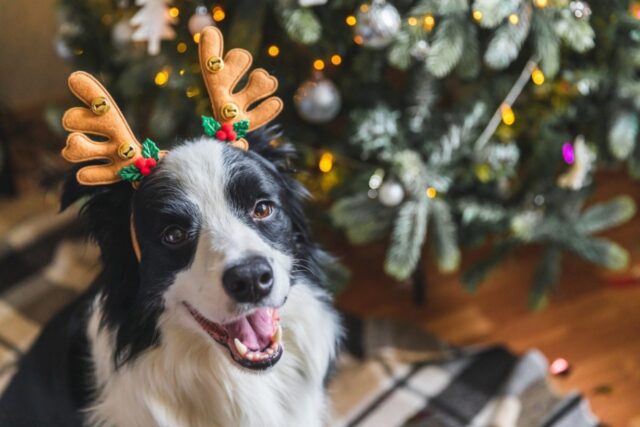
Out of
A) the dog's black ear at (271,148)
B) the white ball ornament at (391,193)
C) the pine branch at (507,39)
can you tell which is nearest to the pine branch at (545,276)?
the white ball ornament at (391,193)

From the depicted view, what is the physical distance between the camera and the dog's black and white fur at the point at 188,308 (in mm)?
1197

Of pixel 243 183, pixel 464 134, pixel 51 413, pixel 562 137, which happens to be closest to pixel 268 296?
pixel 243 183

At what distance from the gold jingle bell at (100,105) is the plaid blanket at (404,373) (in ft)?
1.96

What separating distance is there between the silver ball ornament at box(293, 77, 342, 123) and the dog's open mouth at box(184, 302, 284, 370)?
0.66 metres

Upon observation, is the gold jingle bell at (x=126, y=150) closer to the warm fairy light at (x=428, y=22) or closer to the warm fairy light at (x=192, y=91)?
the warm fairy light at (x=192, y=91)

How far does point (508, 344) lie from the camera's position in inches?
82.9

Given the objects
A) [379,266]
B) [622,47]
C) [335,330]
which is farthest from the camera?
[379,266]

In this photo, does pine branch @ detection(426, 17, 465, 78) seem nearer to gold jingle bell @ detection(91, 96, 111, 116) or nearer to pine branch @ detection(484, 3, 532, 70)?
pine branch @ detection(484, 3, 532, 70)

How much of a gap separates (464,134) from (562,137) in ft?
0.88

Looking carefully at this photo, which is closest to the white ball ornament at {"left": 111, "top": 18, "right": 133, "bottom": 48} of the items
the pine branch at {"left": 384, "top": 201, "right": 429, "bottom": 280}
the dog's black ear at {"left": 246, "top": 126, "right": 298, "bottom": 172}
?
the dog's black ear at {"left": 246, "top": 126, "right": 298, "bottom": 172}

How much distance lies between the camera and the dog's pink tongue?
1237 millimetres

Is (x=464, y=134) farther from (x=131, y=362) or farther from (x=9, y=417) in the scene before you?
(x=9, y=417)

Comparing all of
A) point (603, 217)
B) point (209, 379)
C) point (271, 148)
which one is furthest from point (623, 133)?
point (209, 379)

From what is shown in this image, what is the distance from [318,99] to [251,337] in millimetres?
712
